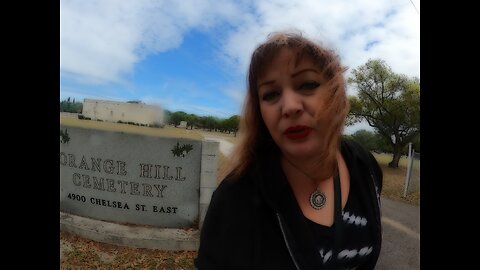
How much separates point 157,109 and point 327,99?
1.40 feet

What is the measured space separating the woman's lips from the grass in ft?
0.93

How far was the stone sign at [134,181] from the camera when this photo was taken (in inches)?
60.4

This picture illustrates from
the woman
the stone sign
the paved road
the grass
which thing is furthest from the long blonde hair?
the stone sign

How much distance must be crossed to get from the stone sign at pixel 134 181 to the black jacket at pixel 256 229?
878 mm

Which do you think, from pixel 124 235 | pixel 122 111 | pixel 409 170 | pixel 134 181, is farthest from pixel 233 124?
pixel 134 181

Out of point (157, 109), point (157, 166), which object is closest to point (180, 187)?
point (157, 166)

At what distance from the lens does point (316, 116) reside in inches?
15.8

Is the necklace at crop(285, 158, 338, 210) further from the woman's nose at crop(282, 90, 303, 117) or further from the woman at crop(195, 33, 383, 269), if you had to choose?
the woman's nose at crop(282, 90, 303, 117)

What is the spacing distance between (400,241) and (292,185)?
0.95 m

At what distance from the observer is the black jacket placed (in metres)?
0.43

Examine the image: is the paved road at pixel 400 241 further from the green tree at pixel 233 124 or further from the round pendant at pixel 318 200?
the green tree at pixel 233 124

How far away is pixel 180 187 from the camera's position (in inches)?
87.9

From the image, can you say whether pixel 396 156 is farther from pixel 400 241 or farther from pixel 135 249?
pixel 135 249
